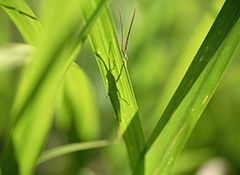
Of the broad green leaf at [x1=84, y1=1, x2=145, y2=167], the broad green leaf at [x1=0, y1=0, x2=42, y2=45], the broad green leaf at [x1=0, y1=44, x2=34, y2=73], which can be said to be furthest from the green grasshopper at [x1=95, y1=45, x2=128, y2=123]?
the broad green leaf at [x1=0, y1=44, x2=34, y2=73]

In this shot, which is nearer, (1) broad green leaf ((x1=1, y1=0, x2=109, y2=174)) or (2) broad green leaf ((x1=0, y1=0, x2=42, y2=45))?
(1) broad green leaf ((x1=1, y1=0, x2=109, y2=174))

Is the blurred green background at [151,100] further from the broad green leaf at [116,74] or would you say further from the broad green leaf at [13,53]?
the broad green leaf at [116,74]

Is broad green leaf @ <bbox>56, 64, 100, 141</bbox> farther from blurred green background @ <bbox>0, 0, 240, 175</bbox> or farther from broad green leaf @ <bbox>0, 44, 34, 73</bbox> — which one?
broad green leaf @ <bbox>0, 44, 34, 73</bbox>

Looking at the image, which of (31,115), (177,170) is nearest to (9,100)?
(177,170)

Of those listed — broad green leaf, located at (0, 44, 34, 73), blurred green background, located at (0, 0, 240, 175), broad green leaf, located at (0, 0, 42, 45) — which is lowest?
blurred green background, located at (0, 0, 240, 175)

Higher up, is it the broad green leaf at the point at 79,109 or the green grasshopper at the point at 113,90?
the green grasshopper at the point at 113,90

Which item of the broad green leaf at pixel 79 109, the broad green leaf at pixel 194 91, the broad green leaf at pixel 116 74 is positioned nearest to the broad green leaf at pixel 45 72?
the broad green leaf at pixel 116 74

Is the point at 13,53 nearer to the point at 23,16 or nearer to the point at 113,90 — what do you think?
the point at 23,16

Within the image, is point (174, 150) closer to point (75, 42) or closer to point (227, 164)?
point (75, 42)
